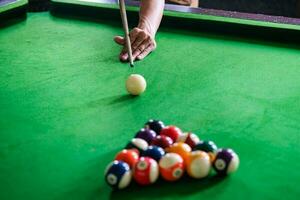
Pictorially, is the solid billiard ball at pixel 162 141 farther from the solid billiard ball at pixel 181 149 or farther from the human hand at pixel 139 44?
the human hand at pixel 139 44

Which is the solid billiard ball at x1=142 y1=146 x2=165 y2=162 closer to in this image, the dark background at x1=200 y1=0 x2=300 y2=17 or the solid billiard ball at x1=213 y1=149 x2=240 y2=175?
the solid billiard ball at x1=213 y1=149 x2=240 y2=175

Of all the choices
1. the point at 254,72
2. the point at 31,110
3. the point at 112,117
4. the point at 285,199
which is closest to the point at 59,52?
the point at 31,110

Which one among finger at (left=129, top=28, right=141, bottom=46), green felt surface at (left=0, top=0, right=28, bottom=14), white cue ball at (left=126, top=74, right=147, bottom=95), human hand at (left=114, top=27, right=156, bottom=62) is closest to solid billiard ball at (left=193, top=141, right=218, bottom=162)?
white cue ball at (left=126, top=74, right=147, bottom=95)

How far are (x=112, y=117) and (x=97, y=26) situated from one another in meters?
1.18

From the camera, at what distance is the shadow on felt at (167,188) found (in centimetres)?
117

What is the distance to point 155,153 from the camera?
1266 mm

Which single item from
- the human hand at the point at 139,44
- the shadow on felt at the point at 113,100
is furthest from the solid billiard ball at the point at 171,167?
the human hand at the point at 139,44

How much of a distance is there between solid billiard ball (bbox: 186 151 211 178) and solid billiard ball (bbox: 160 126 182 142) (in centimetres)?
16

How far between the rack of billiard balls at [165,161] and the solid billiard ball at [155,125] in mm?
73

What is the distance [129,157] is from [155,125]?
0.22 m

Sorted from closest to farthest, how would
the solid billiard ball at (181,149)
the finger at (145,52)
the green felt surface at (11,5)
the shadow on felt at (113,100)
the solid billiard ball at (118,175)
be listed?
the solid billiard ball at (118,175) < the solid billiard ball at (181,149) < the shadow on felt at (113,100) < the finger at (145,52) < the green felt surface at (11,5)

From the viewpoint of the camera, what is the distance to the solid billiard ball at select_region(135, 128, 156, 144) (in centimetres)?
136

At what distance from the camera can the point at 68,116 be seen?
1.61 metres

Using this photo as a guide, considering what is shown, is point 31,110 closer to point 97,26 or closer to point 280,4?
point 97,26
